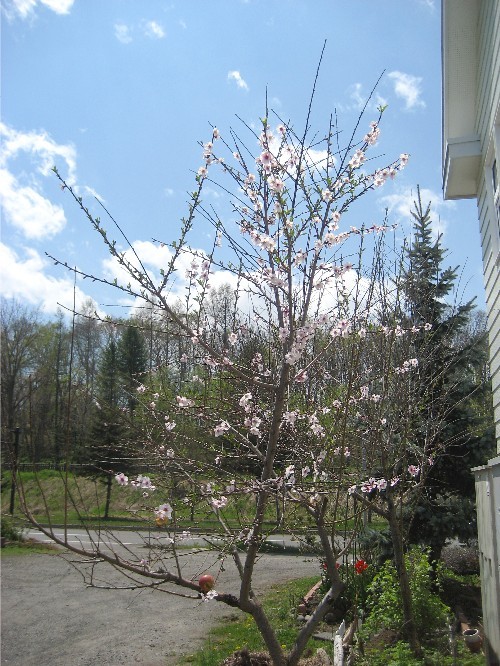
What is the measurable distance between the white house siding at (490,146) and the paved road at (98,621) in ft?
11.4

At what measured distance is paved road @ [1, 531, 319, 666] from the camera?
645 centimetres

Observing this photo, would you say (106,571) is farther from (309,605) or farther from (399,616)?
(399,616)

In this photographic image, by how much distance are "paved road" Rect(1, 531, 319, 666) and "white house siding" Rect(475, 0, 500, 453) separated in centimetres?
346

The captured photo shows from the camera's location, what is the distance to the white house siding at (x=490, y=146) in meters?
5.00

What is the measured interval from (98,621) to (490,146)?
7445 millimetres

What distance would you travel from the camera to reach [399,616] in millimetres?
5605

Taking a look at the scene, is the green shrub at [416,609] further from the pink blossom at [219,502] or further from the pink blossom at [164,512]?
the pink blossom at [164,512]

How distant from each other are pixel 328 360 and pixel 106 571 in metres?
8.20

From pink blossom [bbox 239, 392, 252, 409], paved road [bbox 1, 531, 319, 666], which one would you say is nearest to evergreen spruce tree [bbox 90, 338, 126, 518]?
pink blossom [bbox 239, 392, 252, 409]

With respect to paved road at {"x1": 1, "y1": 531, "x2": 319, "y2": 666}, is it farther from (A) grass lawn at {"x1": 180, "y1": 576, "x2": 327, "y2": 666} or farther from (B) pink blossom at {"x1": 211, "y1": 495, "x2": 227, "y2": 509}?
(B) pink blossom at {"x1": 211, "y1": 495, "x2": 227, "y2": 509}

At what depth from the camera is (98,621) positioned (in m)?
7.99

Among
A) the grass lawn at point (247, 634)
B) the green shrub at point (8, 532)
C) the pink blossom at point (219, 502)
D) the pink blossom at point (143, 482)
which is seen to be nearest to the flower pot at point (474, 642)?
the grass lawn at point (247, 634)

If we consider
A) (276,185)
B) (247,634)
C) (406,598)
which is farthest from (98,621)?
(276,185)

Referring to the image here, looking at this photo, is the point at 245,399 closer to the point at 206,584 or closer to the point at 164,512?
the point at 164,512
